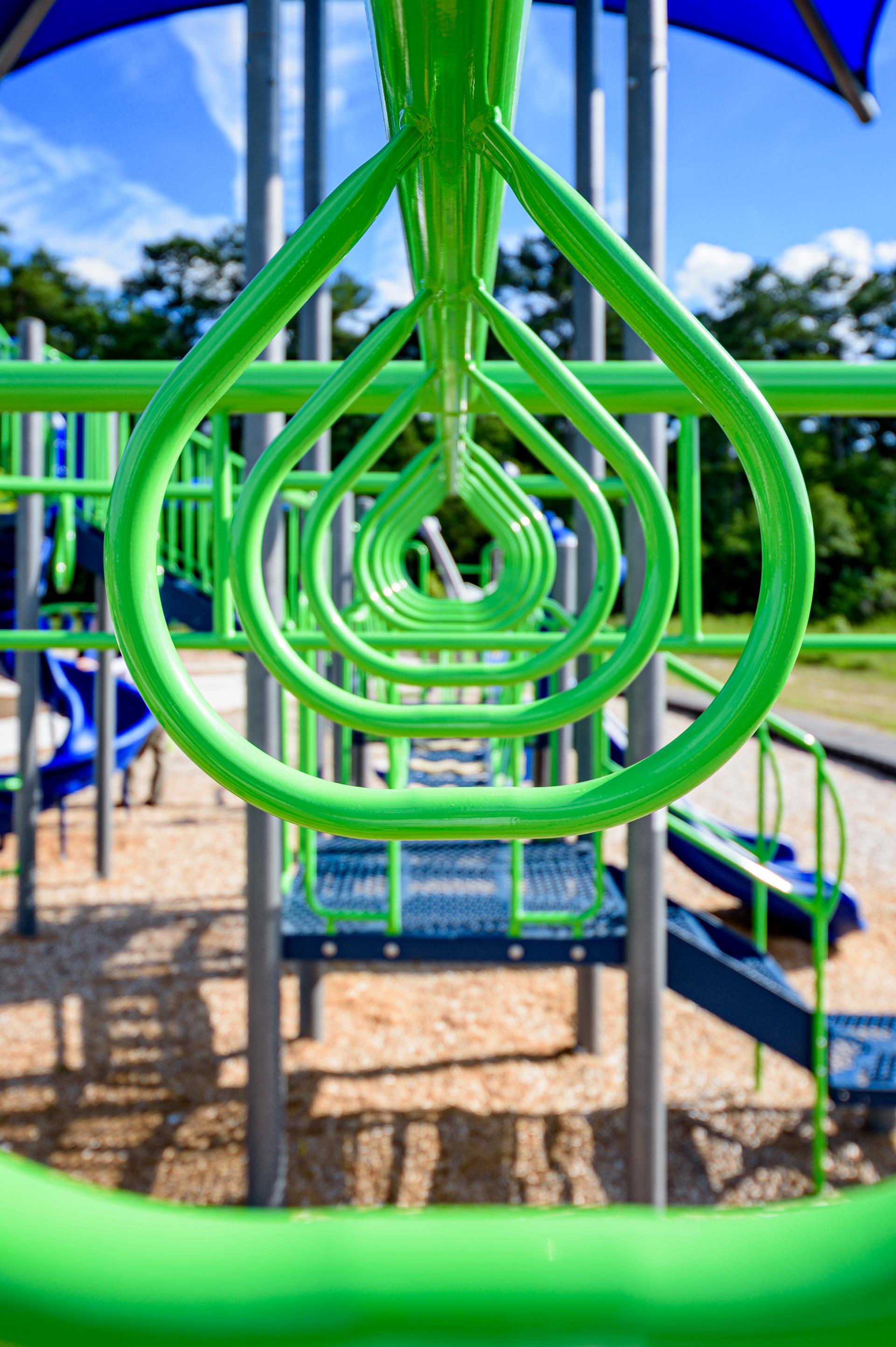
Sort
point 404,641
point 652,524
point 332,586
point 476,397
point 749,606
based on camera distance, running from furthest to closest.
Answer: point 749,606
point 332,586
point 404,641
point 476,397
point 652,524

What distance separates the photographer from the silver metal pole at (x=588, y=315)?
2635mm

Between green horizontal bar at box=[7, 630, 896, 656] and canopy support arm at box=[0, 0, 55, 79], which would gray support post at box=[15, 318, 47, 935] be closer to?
canopy support arm at box=[0, 0, 55, 79]

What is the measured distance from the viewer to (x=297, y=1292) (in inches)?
5.9

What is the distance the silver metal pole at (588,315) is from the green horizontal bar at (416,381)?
156 cm

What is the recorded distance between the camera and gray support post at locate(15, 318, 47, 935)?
146 inches

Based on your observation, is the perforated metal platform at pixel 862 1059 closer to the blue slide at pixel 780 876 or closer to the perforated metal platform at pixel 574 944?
the perforated metal platform at pixel 574 944

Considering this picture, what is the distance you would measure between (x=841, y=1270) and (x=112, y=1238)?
13 cm

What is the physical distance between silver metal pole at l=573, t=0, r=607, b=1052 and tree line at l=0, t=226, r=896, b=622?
18.1 meters

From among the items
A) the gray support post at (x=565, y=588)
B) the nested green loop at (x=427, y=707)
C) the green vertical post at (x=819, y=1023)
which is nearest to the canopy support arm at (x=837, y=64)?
the gray support post at (x=565, y=588)

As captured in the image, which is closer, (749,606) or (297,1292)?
(297,1292)

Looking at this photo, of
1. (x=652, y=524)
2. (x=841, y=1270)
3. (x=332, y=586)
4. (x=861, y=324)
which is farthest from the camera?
(x=861, y=324)

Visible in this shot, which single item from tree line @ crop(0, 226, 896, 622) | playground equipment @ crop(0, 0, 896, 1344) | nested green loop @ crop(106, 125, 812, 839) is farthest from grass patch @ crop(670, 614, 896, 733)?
nested green loop @ crop(106, 125, 812, 839)

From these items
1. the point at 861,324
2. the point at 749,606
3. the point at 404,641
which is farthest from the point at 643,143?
the point at 861,324

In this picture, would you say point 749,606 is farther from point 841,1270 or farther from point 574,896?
point 841,1270
